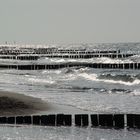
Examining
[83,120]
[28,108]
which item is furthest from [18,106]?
Result: [83,120]

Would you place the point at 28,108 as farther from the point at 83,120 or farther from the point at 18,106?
the point at 83,120

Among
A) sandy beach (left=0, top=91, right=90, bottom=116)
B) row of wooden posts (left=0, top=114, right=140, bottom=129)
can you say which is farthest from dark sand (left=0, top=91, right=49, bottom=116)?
row of wooden posts (left=0, top=114, right=140, bottom=129)

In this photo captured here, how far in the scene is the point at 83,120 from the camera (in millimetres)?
20031

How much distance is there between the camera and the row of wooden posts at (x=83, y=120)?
64.6ft

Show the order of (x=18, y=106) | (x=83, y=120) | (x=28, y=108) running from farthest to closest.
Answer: (x=28, y=108), (x=18, y=106), (x=83, y=120)

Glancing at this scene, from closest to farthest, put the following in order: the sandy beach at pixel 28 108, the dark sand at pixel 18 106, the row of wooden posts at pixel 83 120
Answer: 1. the row of wooden posts at pixel 83 120
2. the dark sand at pixel 18 106
3. the sandy beach at pixel 28 108

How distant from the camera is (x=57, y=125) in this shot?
65.7ft

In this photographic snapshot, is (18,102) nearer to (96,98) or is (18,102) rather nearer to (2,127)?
(2,127)

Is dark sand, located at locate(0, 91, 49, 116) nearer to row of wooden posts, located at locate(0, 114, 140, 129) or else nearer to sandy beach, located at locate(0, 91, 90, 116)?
sandy beach, located at locate(0, 91, 90, 116)

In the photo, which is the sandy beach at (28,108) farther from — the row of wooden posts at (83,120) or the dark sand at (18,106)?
the row of wooden posts at (83,120)

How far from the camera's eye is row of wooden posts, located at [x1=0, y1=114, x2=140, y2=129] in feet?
64.6

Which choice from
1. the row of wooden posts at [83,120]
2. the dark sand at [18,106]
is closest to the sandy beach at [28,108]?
the dark sand at [18,106]

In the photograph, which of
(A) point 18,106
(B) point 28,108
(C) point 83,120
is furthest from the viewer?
(B) point 28,108

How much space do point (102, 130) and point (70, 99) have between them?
11066 mm
